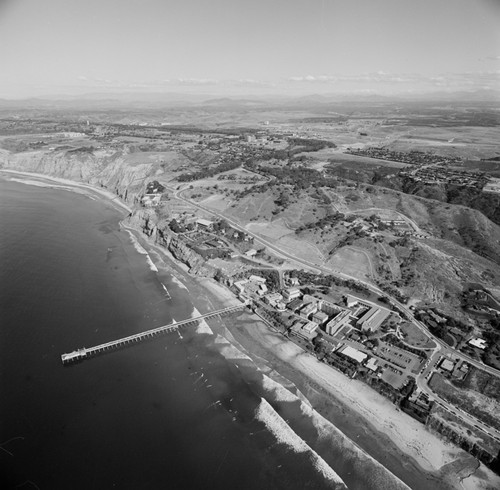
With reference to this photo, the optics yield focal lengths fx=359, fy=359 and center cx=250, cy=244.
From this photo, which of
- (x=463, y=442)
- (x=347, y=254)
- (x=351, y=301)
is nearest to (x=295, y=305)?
(x=351, y=301)

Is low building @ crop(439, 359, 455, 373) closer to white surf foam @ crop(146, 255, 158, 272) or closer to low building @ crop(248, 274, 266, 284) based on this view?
low building @ crop(248, 274, 266, 284)

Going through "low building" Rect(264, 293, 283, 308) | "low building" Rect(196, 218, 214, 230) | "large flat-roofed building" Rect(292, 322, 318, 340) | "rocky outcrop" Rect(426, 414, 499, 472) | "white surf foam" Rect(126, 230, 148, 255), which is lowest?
"rocky outcrop" Rect(426, 414, 499, 472)

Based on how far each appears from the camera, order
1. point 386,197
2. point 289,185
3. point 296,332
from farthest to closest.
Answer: point 289,185 → point 386,197 → point 296,332

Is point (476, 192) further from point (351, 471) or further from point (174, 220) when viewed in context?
point (351, 471)

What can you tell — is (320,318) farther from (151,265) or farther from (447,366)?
(151,265)

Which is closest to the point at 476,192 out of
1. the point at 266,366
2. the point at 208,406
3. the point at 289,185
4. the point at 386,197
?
the point at 386,197

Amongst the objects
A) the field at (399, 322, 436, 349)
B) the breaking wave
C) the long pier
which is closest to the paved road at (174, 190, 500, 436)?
the field at (399, 322, 436, 349)
